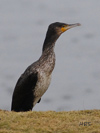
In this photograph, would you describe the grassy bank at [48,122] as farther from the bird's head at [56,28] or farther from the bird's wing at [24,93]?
the bird's head at [56,28]

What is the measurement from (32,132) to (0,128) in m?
0.61

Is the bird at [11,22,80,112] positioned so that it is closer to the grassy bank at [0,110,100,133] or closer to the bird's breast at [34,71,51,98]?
the bird's breast at [34,71,51,98]

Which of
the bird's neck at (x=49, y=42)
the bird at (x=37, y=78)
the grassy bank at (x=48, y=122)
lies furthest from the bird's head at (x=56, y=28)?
the grassy bank at (x=48, y=122)

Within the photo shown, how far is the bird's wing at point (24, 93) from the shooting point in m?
8.84

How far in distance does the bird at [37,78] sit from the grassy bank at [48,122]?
100 centimetres

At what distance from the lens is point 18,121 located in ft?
23.1

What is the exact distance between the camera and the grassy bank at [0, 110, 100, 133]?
6.62 meters

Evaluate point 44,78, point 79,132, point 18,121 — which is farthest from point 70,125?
point 44,78

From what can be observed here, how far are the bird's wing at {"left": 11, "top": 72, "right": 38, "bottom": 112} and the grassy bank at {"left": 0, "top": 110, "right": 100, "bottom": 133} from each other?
1135mm

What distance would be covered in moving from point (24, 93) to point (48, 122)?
6.94 ft

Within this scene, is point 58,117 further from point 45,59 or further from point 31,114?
point 45,59

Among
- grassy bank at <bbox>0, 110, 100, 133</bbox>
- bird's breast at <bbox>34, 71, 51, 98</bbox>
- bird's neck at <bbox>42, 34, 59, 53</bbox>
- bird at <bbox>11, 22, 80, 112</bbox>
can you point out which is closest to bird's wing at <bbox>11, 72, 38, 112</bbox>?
bird at <bbox>11, 22, 80, 112</bbox>

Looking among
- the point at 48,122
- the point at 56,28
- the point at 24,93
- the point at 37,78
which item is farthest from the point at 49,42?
the point at 48,122

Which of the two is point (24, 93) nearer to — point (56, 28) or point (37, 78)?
point (37, 78)
